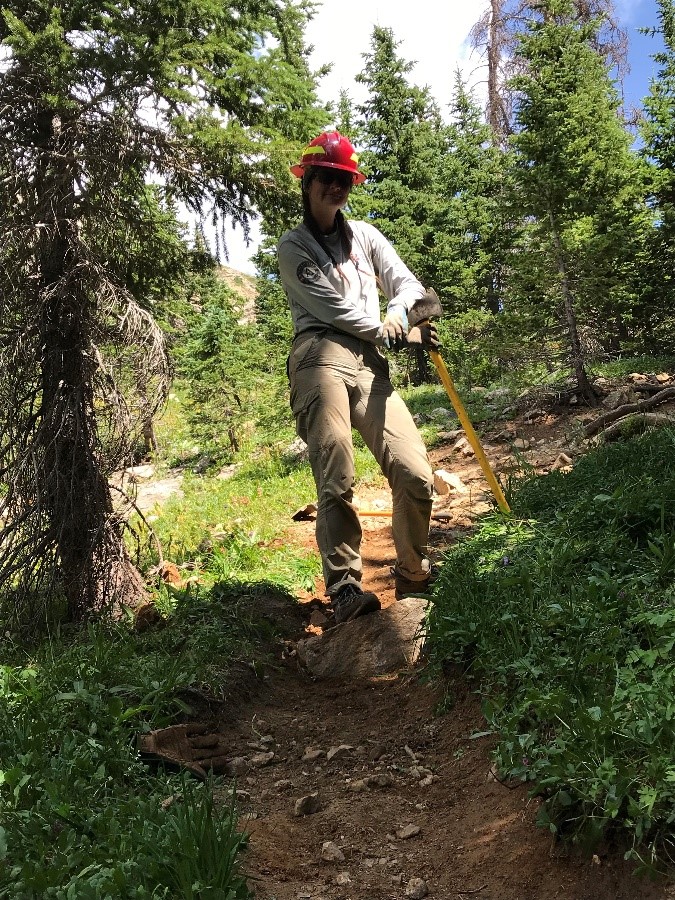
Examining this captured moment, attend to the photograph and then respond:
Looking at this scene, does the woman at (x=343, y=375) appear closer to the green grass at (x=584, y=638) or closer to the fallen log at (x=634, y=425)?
the green grass at (x=584, y=638)

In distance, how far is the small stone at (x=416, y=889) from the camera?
2.21 meters

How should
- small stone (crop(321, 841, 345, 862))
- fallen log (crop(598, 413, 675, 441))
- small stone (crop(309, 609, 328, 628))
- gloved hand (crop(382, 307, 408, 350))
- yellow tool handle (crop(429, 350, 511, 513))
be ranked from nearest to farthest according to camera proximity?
small stone (crop(321, 841, 345, 862)) → gloved hand (crop(382, 307, 408, 350)) → yellow tool handle (crop(429, 350, 511, 513)) → small stone (crop(309, 609, 328, 628)) → fallen log (crop(598, 413, 675, 441))

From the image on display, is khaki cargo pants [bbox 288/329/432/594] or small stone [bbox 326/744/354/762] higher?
khaki cargo pants [bbox 288/329/432/594]

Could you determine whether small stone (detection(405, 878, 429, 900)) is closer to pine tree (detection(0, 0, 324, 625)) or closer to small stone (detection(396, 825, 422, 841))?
small stone (detection(396, 825, 422, 841))

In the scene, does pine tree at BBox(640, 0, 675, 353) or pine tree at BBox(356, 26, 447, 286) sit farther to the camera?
pine tree at BBox(356, 26, 447, 286)

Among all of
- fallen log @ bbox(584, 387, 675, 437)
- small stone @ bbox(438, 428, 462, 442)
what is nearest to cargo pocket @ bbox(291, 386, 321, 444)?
fallen log @ bbox(584, 387, 675, 437)

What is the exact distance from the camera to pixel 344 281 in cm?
456

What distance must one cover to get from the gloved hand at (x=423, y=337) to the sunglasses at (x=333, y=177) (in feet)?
3.20

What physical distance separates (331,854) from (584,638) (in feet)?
3.88

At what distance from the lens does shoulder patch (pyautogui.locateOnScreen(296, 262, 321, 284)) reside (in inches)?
173

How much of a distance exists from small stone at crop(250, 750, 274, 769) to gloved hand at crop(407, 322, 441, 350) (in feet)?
8.11

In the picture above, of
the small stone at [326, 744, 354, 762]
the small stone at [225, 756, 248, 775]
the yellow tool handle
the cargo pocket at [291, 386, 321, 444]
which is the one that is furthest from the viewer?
the yellow tool handle

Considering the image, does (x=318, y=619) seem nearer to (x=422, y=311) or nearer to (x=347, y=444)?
(x=347, y=444)

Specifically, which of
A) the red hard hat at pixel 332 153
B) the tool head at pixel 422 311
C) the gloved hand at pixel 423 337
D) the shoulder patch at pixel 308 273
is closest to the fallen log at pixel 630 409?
the gloved hand at pixel 423 337
